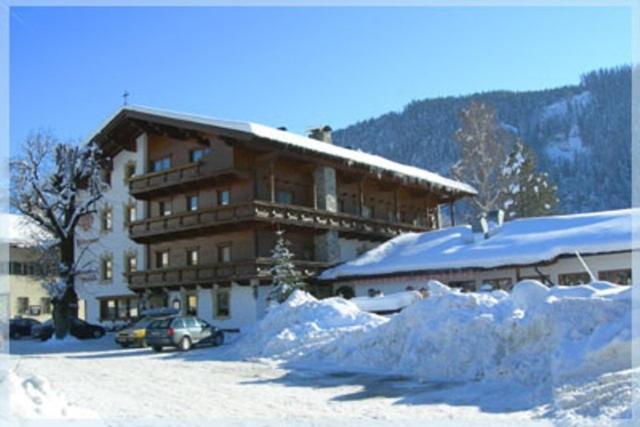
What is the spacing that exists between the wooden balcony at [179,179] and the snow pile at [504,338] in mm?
16130

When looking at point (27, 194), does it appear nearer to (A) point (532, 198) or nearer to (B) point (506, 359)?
(B) point (506, 359)

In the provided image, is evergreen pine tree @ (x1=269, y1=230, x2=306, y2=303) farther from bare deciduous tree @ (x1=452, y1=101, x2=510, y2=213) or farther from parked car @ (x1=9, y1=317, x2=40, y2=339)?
bare deciduous tree @ (x1=452, y1=101, x2=510, y2=213)

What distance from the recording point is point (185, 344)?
98.2 ft

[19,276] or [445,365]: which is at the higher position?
[19,276]

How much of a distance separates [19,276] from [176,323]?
31777 millimetres

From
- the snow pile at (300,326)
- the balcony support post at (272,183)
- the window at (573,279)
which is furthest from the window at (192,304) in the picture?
the window at (573,279)

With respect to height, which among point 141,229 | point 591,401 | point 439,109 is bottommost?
point 591,401

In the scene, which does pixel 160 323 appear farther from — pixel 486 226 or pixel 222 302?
pixel 486 226

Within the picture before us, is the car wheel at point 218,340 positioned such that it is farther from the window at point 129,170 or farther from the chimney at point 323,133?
the chimney at point 323,133

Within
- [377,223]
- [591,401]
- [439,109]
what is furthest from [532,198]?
[439,109]

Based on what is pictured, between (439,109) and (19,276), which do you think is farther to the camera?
(439,109)

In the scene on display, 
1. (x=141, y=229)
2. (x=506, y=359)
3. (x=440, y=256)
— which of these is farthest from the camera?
(x=141, y=229)

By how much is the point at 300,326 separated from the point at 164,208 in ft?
59.7

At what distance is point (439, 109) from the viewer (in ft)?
377
